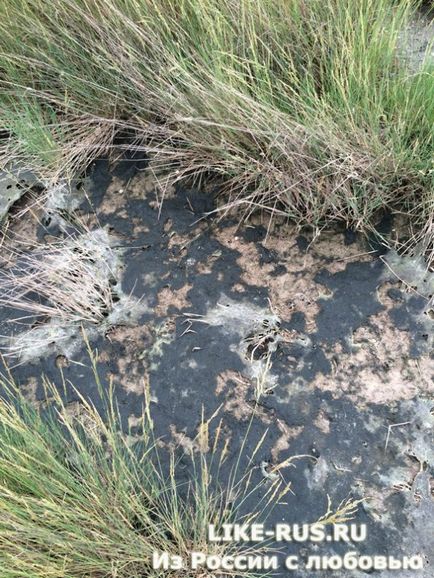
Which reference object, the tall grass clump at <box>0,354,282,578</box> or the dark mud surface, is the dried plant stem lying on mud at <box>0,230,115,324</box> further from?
the tall grass clump at <box>0,354,282,578</box>

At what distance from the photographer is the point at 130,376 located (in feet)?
6.23

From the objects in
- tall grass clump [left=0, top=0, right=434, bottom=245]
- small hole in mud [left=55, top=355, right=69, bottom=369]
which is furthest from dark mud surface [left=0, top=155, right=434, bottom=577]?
tall grass clump [left=0, top=0, right=434, bottom=245]

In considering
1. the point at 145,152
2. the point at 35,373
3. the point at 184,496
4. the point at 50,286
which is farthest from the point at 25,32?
the point at 184,496

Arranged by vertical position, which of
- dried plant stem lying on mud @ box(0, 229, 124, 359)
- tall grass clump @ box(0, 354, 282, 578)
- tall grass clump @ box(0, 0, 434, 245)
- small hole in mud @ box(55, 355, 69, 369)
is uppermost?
tall grass clump @ box(0, 0, 434, 245)

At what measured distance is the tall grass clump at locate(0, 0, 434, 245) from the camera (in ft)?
6.47

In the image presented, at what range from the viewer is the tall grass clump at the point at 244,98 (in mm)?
1972

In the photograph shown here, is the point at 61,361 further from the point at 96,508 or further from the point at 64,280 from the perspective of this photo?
the point at 96,508

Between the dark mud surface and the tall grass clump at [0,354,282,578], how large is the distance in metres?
0.09

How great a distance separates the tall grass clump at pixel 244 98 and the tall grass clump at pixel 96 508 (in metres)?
0.94

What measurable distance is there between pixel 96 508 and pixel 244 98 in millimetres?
1295

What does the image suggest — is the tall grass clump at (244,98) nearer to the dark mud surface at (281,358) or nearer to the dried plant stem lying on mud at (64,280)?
the dark mud surface at (281,358)

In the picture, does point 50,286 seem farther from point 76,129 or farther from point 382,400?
point 382,400

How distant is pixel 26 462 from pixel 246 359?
72 cm

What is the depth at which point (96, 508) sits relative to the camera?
1.56 meters
